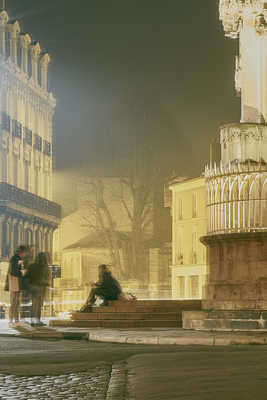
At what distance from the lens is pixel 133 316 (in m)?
21.0

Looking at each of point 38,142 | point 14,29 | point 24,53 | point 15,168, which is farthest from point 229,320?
point 38,142

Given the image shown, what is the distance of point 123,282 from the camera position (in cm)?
5959

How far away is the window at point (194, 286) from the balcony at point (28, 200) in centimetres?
1346

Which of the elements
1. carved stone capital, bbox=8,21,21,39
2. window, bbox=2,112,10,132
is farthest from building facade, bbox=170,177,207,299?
carved stone capital, bbox=8,21,21,39

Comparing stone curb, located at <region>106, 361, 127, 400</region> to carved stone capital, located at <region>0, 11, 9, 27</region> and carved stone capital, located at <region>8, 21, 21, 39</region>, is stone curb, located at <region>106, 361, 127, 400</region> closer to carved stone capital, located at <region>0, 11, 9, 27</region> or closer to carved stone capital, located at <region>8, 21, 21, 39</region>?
carved stone capital, located at <region>0, 11, 9, 27</region>

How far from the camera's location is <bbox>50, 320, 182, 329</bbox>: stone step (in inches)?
804

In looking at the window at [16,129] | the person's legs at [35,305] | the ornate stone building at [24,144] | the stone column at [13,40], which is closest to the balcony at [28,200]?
the ornate stone building at [24,144]

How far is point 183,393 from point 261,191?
10.7m

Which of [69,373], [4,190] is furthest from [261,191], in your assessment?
[4,190]

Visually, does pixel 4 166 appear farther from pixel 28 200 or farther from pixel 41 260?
pixel 41 260

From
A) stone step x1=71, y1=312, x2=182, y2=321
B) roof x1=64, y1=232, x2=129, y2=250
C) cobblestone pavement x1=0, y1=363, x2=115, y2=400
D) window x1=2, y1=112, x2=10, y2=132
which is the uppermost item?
window x1=2, y1=112, x2=10, y2=132

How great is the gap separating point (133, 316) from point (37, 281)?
7.42 ft

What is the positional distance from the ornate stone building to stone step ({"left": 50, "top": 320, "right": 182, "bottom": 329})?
40.9 meters

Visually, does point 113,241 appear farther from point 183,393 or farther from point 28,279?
point 183,393
